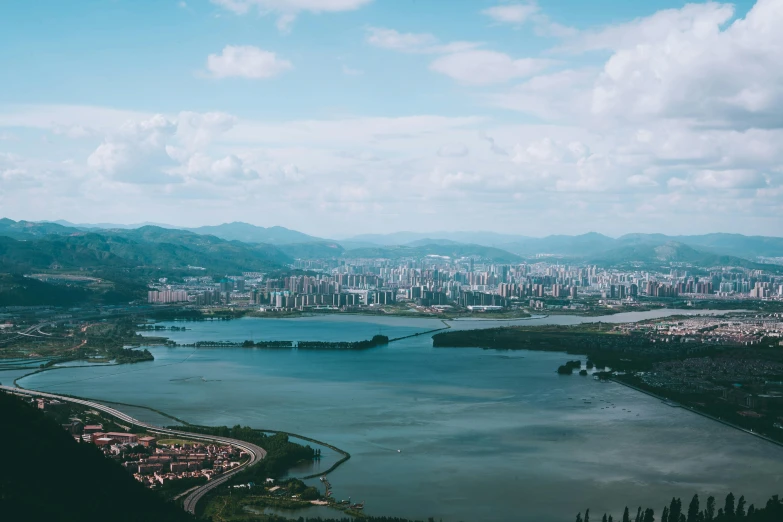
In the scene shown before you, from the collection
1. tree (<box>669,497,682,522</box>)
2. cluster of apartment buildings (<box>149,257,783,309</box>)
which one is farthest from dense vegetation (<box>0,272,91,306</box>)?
tree (<box>669,497,682,522</box>)

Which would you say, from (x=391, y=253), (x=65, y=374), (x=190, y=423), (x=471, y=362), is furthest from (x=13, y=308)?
(x=391, y=253)

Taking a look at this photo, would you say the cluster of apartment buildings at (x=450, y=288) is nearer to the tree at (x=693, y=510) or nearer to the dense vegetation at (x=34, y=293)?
the dense vegetation at (x=34, y=293)

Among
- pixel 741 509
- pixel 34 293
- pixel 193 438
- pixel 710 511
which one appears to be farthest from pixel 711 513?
pixel 34 293

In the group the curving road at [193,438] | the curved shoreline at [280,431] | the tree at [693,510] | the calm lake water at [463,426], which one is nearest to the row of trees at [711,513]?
the tree at [693,510]

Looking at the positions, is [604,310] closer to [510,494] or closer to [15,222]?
[510,494]

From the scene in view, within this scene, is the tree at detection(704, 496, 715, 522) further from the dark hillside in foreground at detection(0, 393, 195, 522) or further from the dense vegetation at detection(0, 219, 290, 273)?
the dense vegetation at detection(0, 219, 290, 273)

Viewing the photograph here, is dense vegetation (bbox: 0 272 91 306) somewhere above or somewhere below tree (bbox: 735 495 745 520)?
above
